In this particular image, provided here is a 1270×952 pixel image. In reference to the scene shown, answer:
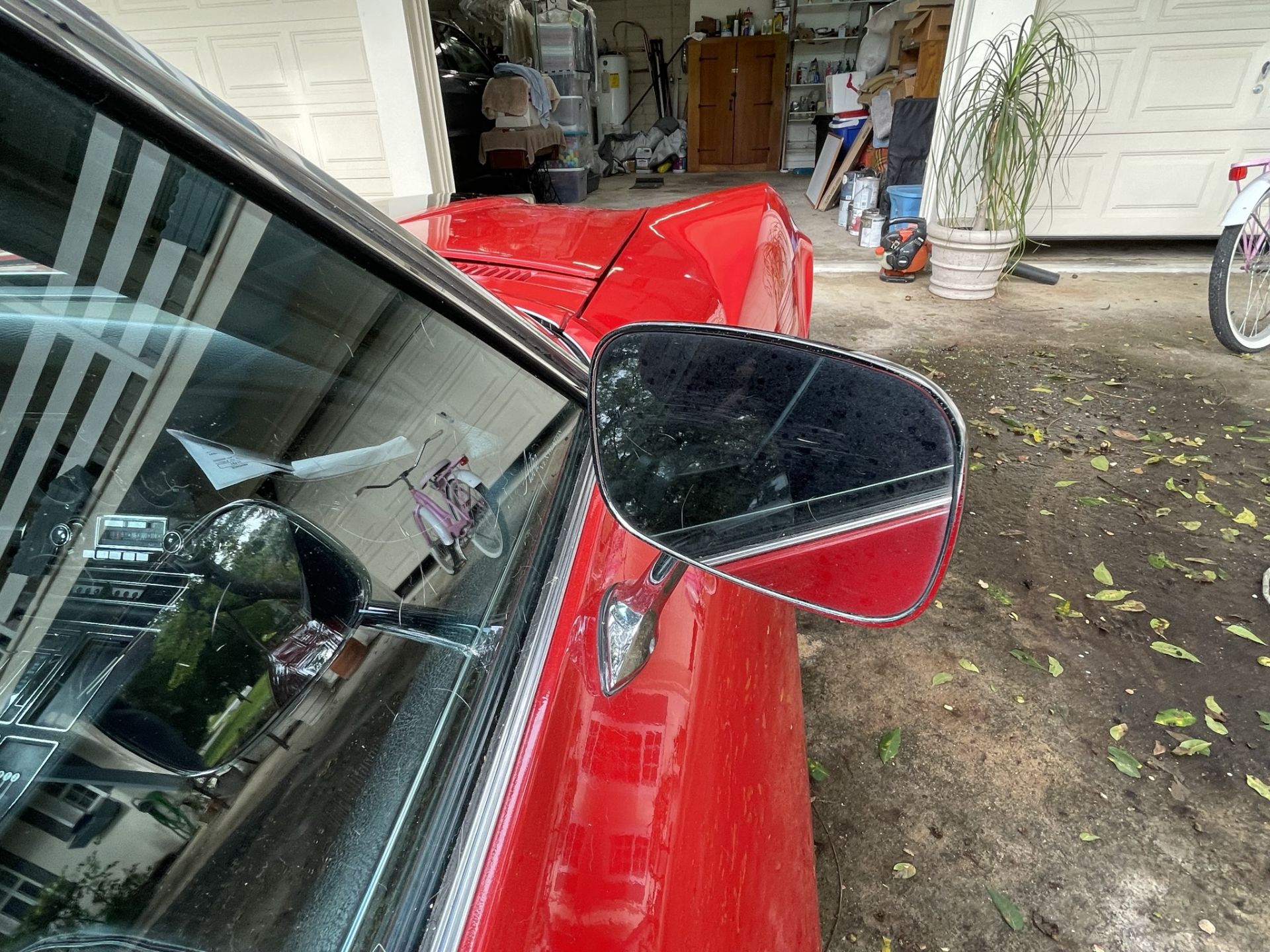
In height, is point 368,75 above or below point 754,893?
above

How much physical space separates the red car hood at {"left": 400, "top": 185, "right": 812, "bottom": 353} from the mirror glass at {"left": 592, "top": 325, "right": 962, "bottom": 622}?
256 mm

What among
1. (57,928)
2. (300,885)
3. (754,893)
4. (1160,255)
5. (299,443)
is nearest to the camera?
(57,928)

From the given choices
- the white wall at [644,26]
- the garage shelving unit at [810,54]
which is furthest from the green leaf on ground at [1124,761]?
the white wall at [644,26]

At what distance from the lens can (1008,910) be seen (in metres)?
1.56

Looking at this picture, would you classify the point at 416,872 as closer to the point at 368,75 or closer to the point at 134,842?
the point at 134,842

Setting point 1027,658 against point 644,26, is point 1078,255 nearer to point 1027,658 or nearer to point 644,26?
point 1027,658

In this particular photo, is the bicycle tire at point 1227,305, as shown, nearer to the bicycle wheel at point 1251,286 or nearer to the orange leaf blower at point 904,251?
the bicycle wheel at point 1251,286

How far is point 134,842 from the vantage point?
45cm

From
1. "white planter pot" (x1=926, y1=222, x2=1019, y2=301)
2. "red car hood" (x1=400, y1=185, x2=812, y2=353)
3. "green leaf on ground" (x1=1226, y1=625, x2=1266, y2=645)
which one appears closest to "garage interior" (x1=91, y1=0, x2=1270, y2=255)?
"red car hood" (x1=400, y1=185, x2=812, y2=353)

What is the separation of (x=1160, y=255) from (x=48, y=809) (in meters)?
7.77

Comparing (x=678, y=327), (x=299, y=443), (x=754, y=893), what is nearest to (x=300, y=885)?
(x=299, y=443)

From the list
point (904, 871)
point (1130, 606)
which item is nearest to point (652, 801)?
point (904, 871)

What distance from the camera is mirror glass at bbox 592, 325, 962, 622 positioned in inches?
30.9

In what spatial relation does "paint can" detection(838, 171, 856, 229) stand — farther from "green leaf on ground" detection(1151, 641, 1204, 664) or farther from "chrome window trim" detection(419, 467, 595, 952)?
"chrome window trim" detection(419, 467, 595, 952)
